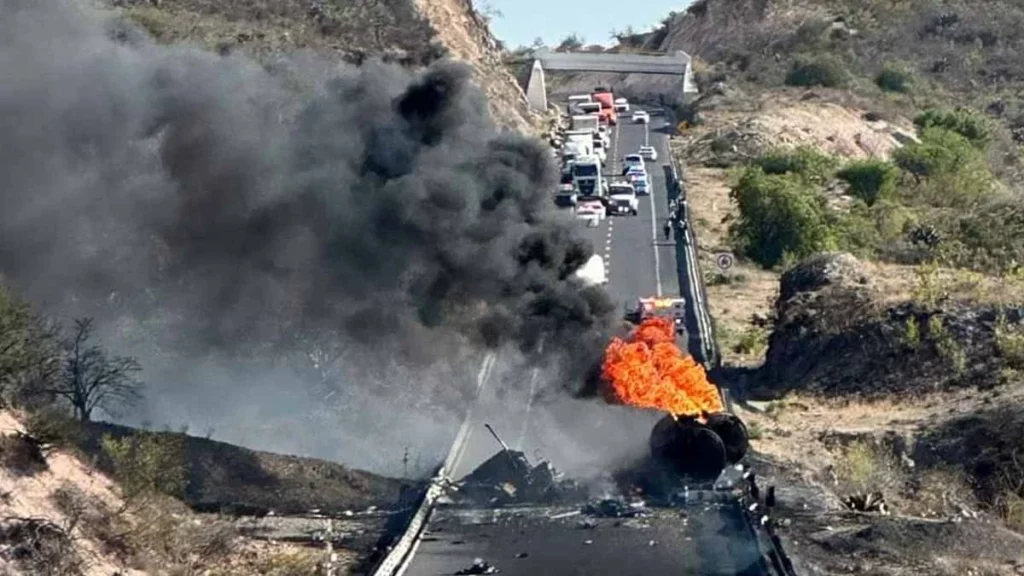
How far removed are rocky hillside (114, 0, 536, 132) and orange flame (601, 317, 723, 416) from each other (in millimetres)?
51748

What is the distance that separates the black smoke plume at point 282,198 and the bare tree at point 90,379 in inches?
104

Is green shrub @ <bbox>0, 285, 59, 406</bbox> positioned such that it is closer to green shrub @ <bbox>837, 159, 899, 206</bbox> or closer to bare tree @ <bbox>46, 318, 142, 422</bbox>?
bare tree @ <bbox>46, 318, 142, 422</bbox>

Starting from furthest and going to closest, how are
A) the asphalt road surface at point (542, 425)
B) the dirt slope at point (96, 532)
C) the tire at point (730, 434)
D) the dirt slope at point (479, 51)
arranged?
the dirt slope at point (479, 51)
the asphalt road surface at point (542, 425)
the tire at point (730, 434)
the dirt slope at point (96, 532)

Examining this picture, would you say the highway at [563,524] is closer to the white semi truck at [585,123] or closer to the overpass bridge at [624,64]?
the white semi truck at [585,123]

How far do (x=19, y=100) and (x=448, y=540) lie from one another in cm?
1862

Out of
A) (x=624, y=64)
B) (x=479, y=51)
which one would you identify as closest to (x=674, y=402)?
(x=479, y=51)

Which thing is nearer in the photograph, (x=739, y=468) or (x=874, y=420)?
(x=739, y=468)

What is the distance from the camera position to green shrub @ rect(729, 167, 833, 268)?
78688 millimetres

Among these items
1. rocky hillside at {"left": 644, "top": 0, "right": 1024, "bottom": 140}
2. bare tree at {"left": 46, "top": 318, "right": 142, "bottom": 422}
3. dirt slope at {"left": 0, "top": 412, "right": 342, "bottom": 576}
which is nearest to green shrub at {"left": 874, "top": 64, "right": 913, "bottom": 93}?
rocky hillside at {"left": 644, "top": 0, "right": 1024, "bottom": 140}

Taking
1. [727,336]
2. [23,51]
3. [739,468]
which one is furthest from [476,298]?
[727,336]

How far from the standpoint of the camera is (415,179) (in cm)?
4497

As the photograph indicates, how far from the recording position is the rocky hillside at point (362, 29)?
9600 centimetres

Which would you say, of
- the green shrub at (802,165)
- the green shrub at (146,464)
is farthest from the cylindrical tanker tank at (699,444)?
the green shrub at (802,165)

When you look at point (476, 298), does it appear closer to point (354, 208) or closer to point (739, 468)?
point (354, 208)
